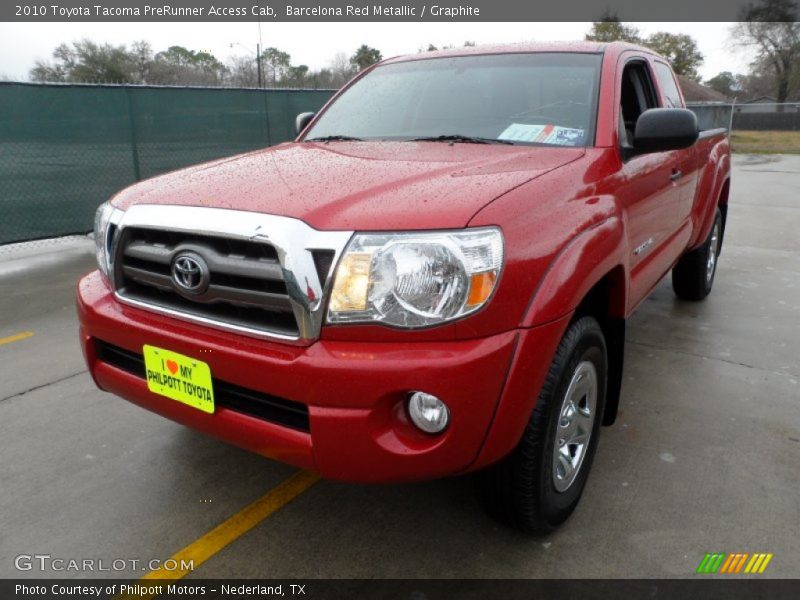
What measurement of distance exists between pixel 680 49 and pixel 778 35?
27.3 feet

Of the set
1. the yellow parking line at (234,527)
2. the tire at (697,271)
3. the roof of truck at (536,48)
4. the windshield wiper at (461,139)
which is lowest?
the yellow parking line at (234,527)

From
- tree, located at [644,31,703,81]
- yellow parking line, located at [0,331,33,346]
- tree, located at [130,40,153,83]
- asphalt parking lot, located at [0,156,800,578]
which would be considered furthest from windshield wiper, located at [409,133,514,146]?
tree, located at [644,31,703,81]

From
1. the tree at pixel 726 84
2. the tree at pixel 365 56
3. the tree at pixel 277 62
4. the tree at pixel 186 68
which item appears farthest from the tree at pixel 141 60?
the tree at pixel 726 84

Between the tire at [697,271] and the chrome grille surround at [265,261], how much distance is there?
3908 mm

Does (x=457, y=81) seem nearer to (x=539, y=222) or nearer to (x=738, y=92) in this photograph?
(x=539, y=222)

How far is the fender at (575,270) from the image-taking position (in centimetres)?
190

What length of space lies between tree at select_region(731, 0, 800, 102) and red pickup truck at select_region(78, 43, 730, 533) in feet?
203

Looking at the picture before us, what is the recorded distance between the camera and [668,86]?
162 inches

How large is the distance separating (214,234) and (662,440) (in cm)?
226

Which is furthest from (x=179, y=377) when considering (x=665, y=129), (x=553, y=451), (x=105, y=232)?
(x=665, y=129)

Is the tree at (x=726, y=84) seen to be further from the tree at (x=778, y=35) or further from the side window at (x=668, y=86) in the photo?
the side window at (x=668, y=86)

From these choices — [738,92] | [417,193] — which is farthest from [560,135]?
[738,92]

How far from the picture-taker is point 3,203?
22.0 feet

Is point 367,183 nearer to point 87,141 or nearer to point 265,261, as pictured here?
point 265,261
